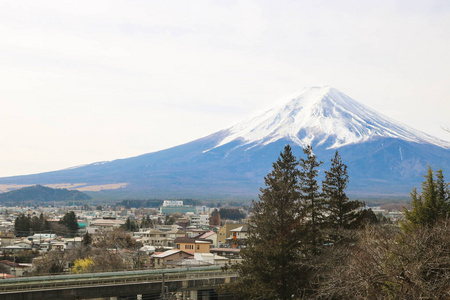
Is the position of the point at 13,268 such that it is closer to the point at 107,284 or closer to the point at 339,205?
the point at 107,284

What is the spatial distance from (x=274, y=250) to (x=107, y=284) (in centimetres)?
909

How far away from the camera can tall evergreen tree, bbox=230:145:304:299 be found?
24109 mm

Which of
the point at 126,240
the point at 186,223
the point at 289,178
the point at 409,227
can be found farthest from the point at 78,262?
the point at 186,223

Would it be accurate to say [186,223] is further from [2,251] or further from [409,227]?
[409,227]

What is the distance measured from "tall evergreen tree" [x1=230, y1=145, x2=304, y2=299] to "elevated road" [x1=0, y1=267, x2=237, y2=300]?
13.4 feet

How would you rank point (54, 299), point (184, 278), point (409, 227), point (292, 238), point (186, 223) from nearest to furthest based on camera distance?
1. point (409, 227)
2. point (292, 238)
3. point (54, 299)
4. point (184, 278)
5. point (186, 223)

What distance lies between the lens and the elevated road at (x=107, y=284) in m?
26.6

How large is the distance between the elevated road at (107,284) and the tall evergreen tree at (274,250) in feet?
13.4

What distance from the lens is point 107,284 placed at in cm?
2856

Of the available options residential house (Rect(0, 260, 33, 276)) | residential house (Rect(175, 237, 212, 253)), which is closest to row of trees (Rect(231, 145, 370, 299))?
residential house (Rect(0, 260, 33, 276))

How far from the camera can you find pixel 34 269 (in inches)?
1826

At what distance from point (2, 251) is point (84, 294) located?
3563 centimetres

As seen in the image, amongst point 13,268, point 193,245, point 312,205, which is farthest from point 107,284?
point 193,245

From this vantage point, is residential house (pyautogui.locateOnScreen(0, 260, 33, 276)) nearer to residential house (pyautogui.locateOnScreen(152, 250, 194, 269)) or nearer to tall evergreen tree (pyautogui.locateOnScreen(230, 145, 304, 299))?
residential house (pyautogui.locateOnScreen(152, 250, 194, 269))
